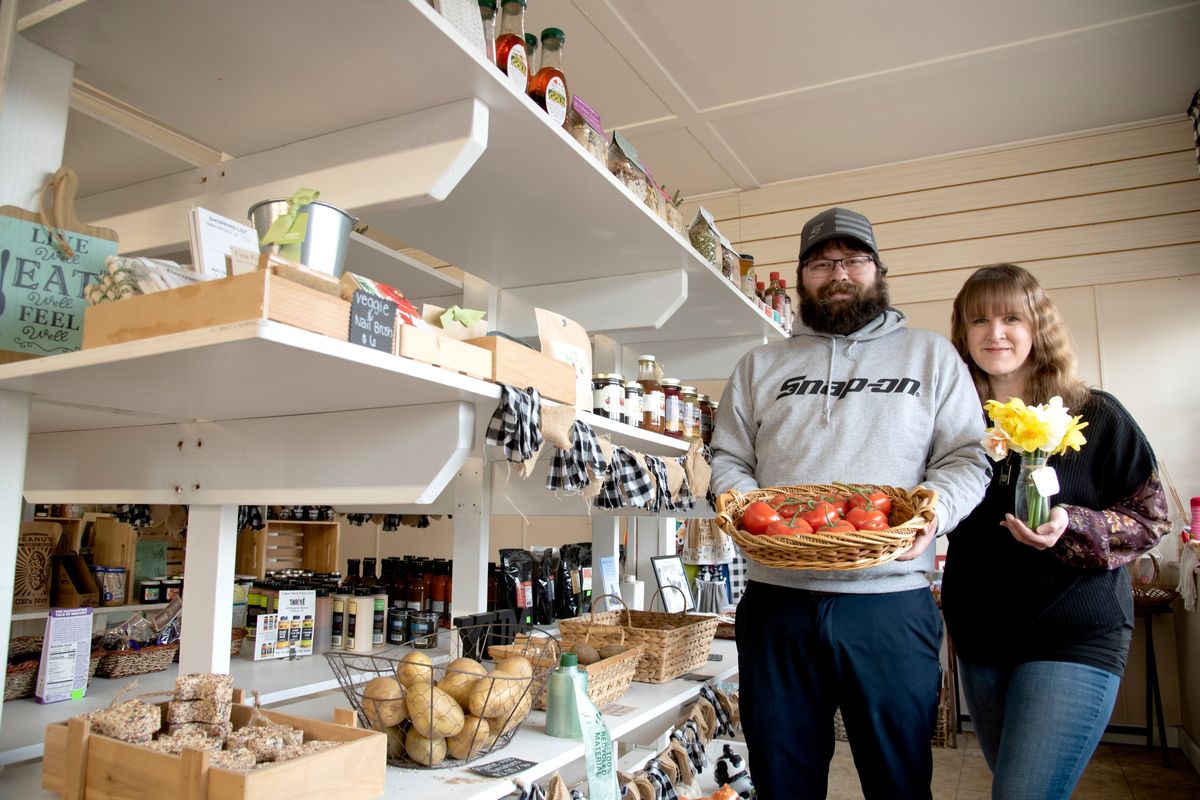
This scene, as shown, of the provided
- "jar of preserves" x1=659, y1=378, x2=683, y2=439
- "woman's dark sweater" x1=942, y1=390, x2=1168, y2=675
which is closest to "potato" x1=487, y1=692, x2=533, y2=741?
"woman's dark sweater" x1=942, y1=390, x2=1168, y2=675

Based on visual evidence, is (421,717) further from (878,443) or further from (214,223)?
(878,443)

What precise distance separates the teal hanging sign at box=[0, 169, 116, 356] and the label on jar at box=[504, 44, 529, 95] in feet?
2.64

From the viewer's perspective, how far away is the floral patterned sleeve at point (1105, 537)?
1746 millimetres

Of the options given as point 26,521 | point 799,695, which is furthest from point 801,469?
point 26,521

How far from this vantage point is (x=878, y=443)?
1.85 meters

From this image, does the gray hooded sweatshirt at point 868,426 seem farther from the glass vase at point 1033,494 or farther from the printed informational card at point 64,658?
the printed informational card at point 64,658

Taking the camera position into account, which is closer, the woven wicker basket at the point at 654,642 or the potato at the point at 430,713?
the potato at the point at 430,713

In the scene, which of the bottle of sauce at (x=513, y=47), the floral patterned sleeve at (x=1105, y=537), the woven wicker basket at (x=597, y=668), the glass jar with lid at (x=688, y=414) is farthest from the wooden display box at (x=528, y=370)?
the floral patterned sleeve at (x=1105, y=537)

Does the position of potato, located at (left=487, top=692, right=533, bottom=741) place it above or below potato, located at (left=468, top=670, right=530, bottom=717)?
below

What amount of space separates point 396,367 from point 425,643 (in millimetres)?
1575

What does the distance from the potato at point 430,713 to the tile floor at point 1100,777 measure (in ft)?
10.7

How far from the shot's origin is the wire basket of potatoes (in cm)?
145

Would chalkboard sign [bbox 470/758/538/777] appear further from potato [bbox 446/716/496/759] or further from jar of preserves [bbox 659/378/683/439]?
jar of preserves [bbox 659/378/683/439]

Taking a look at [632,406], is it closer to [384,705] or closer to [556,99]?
[556,99]
